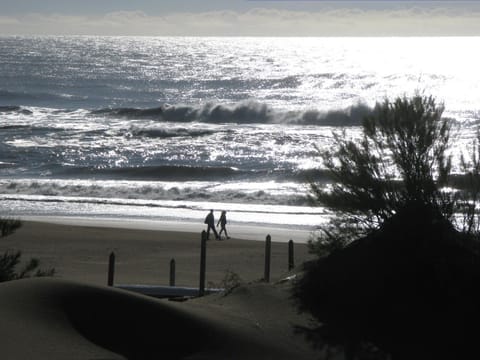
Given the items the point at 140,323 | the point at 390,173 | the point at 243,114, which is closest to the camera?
the point at 140,323

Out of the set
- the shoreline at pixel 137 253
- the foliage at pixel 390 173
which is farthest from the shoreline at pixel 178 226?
the foliage at pixel 390 173

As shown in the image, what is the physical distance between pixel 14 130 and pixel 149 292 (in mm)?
39524

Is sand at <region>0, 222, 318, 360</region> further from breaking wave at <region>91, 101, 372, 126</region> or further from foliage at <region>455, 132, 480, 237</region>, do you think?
breaking wave at <region>91, 101, 372, 126</region>

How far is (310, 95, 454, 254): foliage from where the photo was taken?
10328 mm

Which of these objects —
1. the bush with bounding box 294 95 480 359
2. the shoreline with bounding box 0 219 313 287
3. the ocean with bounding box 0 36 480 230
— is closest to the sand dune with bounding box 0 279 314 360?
the bush with bounding box 294 95 480 359

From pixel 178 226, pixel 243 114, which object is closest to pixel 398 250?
pixel 178 226

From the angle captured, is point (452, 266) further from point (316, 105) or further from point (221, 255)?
point (316, 105)

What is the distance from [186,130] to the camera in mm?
50250

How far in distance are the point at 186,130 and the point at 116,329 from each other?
139 feet

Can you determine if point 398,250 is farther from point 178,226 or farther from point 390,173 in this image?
point 178,226

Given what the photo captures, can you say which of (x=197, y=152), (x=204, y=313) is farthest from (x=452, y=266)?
(x=197, y=152)

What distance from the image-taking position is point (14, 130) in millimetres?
49594

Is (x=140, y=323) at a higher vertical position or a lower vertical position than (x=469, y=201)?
lower

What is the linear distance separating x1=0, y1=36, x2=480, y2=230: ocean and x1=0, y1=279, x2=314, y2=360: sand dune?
15.5 ft
